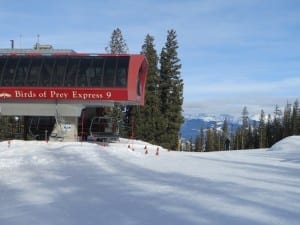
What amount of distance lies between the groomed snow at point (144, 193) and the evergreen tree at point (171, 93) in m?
39.3

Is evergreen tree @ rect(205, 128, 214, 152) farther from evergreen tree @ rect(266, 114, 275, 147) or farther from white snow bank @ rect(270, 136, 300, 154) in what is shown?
white snow bank @ rect(270, 136, 300, 154)

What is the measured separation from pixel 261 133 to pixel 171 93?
61.3m

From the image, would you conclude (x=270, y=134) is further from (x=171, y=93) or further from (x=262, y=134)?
(x=171, y=93)

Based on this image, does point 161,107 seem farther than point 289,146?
Yes

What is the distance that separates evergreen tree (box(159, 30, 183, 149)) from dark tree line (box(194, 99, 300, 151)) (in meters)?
42.6

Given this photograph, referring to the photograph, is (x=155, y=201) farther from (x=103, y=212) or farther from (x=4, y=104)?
(x=4, y=104)

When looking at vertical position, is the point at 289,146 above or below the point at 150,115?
below

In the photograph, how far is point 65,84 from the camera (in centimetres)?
2708

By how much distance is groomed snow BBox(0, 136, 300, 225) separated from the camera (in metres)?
7.55

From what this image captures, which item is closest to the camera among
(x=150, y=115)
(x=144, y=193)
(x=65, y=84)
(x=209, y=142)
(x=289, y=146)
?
(x=144, y=193)

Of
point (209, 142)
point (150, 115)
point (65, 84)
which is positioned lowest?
point (209, 142)

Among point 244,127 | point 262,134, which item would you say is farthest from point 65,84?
point 244,127

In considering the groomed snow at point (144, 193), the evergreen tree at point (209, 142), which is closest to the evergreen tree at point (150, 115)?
the groomed snow at point (144, 193)

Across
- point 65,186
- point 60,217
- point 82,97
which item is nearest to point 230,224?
point 60,217
